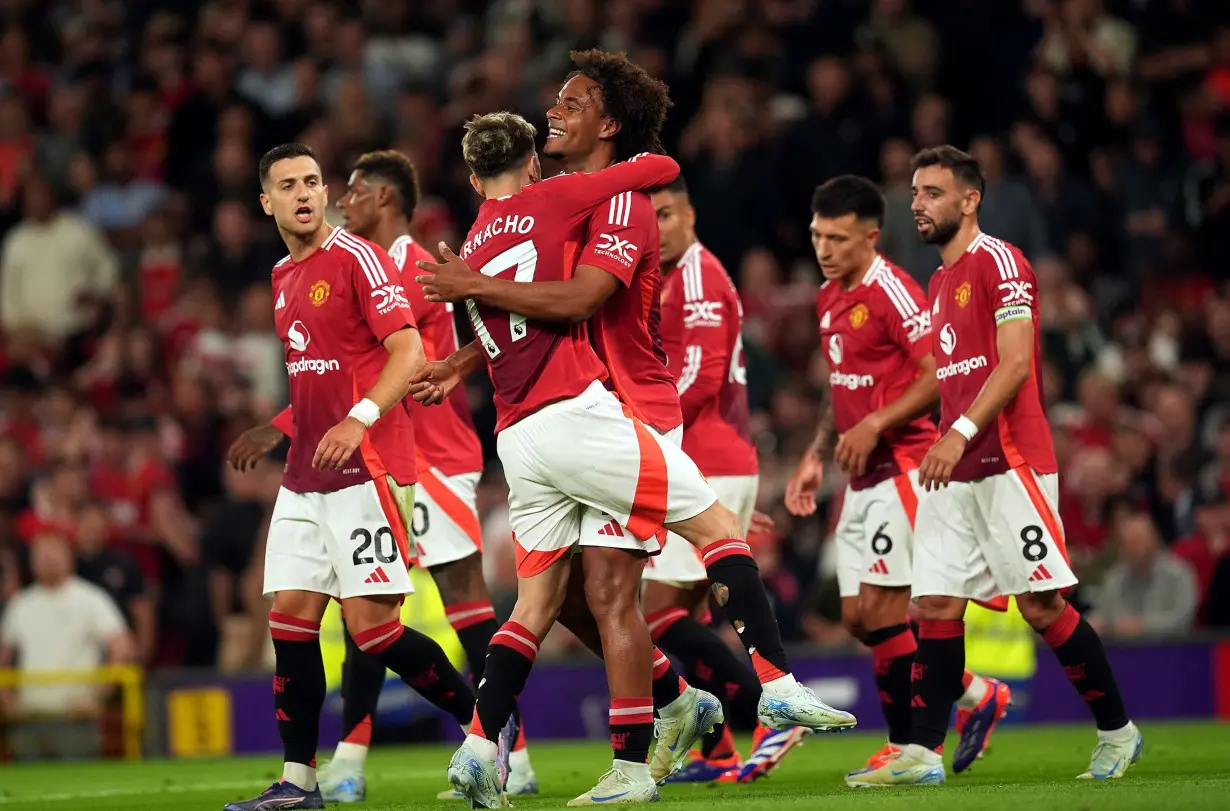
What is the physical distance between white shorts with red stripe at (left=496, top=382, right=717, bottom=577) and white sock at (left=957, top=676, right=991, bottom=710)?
101 inches

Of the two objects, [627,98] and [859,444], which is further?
[859,444]

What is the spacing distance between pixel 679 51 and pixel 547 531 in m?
11.5

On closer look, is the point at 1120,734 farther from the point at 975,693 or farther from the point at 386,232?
the point at 386,232

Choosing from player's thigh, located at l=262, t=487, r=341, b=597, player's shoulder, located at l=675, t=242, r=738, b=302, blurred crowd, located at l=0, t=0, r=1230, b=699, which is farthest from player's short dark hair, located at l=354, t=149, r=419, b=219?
blurred crowd, located at l=0, t=0, r=1230, b=699

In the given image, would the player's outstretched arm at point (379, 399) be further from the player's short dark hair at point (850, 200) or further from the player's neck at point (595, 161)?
the player's short dark hair at point (850, 200)

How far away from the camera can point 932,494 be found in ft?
27.5

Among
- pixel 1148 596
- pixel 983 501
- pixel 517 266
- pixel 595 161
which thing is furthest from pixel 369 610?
pixel 1148 596

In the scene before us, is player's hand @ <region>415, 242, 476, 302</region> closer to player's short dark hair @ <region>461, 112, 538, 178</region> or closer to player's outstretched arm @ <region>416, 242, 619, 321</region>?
player's outstretched arm @ <region>416, 242, 619, 321</region>

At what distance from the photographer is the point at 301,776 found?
24.6 ft

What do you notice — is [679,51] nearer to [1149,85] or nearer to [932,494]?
[1149,85]

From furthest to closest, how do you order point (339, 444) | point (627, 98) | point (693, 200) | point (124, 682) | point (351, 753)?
point (693, 200), point (124, 682), point (351, 753), point (627, 98), point (339, 444)

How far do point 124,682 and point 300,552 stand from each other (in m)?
6.48

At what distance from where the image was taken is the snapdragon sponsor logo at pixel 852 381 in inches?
349

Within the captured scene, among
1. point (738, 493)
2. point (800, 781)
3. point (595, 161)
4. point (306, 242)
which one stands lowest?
point (800, 781)
